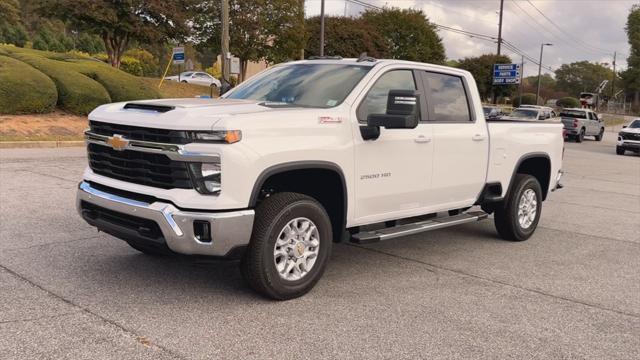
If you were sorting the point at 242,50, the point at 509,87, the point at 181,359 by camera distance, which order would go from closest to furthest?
the point at 181,359 < the point at 242,50 < the point at 509,87

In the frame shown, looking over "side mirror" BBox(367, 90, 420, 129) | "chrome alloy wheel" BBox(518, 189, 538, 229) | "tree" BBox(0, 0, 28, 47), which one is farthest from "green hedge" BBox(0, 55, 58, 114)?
"tree" BBox(0, 0, 28, 47)

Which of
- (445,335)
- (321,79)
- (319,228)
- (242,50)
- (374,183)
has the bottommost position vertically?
(445,335)

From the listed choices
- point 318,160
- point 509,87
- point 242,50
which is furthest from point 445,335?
point 509,87

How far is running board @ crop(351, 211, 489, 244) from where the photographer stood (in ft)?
16.8

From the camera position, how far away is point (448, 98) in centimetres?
618

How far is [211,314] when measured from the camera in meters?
4.38

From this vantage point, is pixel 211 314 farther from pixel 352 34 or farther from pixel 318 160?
pixel 352 34

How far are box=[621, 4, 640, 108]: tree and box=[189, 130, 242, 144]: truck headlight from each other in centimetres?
11477

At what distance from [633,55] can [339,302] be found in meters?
118

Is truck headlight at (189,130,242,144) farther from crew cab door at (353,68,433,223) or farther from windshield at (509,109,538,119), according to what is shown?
windshield at (509,109,538,119)

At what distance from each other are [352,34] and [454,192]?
153ft

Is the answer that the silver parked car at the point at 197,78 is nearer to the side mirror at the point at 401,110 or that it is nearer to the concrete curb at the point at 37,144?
the concrete curb at the point at 37,144

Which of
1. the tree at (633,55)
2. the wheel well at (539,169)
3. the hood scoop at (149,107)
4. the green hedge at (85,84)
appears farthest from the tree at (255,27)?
the tree at (633,55)

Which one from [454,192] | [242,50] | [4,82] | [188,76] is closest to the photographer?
[454,192]
